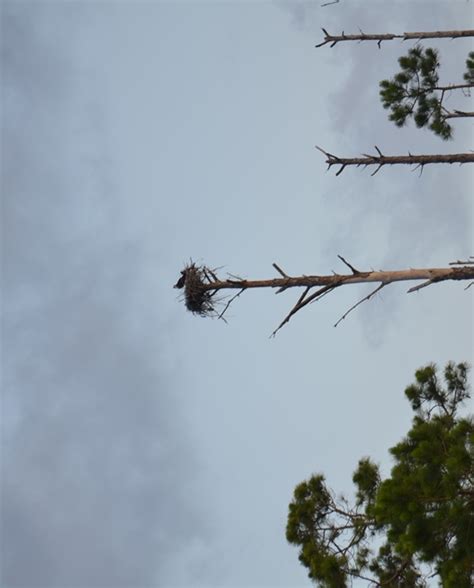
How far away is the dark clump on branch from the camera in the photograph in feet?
29.0

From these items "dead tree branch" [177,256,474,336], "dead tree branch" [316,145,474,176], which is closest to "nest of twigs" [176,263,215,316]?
"dead tree branch" [177,256,474,336]

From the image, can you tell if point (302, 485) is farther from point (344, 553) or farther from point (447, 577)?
point (447, 577)

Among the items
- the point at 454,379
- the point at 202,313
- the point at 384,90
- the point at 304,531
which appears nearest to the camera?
the point at 202,313

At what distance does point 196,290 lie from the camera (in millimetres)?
8820

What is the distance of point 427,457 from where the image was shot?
8094 mm

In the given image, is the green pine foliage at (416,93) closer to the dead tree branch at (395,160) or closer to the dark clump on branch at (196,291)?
the dead tree branch at (395,160)

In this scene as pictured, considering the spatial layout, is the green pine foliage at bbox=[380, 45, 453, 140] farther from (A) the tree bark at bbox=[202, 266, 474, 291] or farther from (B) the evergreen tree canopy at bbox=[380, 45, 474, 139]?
(A) the tree bark at bbox=[202, 266, 474, 291]

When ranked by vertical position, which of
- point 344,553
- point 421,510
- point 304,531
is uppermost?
point 304,531

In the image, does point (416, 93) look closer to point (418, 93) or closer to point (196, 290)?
point (418, 93)

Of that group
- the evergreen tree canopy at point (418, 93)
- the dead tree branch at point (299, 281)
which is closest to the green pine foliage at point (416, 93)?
the evergreen tree canopy at point (418, 93)

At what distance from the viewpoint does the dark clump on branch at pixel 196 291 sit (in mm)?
8828

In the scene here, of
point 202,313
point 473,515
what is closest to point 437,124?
point 202,313

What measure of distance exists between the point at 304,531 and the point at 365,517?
4.14 ft

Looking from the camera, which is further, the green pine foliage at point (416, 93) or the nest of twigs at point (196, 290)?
the green pine foliage at point (416, 93)
